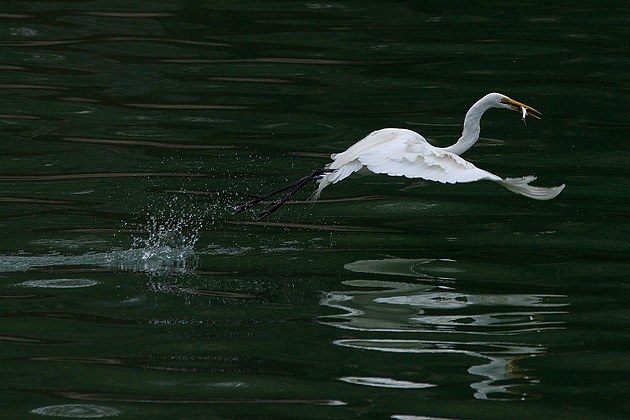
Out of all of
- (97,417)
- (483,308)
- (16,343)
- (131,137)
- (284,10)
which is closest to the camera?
(97,417)

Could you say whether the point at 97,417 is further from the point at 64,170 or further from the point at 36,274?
the point at 64,170

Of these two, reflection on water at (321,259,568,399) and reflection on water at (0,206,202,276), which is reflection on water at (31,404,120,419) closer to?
reflection on water at (321,259,568,399)

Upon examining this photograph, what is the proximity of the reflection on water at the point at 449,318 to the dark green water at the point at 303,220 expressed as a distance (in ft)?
0.06

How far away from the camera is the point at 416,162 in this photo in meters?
7.16

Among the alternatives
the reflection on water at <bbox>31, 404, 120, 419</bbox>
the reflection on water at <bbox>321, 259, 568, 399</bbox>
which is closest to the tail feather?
the reflection on water at <bbox>321, 259, 568, 399</bbox>

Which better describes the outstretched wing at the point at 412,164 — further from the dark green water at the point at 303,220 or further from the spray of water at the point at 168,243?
the spray of water at the point at 168,243

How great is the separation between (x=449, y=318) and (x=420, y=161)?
0.84 metres

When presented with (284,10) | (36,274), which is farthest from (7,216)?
(284,10)

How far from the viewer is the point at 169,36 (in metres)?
14.3

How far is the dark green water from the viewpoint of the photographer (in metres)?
6.02

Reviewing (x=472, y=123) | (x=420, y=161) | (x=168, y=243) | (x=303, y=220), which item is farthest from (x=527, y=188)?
(x=168, y=243)

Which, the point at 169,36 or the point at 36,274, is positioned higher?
the point at 169,36

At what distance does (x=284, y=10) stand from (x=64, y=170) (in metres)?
5.96

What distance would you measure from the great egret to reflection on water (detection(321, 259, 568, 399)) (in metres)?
0.60
